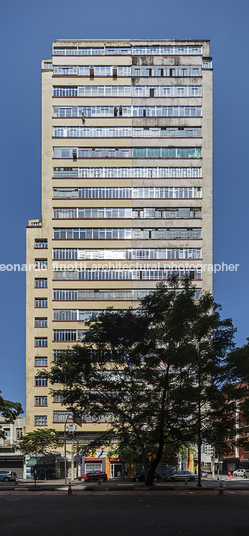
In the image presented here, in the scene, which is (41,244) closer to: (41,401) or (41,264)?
(41,264)

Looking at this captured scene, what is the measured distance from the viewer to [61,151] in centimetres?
7862

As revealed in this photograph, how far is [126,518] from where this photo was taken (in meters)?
20.9

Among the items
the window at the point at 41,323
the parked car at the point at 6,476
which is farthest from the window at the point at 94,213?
the parked car at the point at 6,476

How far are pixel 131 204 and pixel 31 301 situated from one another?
19573 millimetres

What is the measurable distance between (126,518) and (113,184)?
60.6m

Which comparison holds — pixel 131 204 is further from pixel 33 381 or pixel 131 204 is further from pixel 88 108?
pixel 33 381

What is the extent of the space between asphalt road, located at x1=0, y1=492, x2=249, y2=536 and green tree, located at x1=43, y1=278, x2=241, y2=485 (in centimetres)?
1386

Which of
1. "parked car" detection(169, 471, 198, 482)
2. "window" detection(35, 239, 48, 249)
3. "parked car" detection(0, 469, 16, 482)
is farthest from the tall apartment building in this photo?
"parked car" detection(169, 471, 198, 482)

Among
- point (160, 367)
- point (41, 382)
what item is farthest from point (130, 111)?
point (160, 367)

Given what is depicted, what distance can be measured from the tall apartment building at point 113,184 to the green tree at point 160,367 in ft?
96.5

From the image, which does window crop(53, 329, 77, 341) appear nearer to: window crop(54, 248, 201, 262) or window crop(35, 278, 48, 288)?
window crop(35, 278, 48, 288)

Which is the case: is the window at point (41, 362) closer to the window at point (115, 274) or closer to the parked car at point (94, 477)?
the window at point (115, 274)

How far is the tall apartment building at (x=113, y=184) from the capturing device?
74.9 meters

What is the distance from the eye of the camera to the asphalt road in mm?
17641
